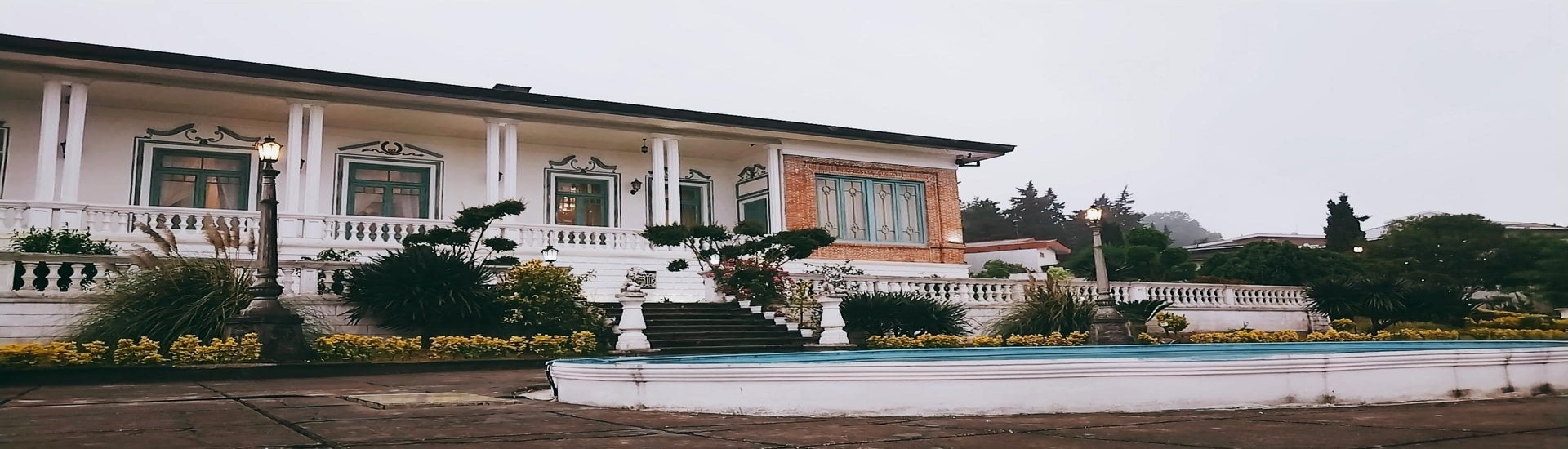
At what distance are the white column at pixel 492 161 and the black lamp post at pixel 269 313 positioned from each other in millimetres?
6923

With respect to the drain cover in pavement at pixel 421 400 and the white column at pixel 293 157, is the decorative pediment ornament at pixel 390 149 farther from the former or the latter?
the drain cover in pavement at pixel 421 400

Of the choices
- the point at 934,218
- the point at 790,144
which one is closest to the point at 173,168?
the point at 790,144

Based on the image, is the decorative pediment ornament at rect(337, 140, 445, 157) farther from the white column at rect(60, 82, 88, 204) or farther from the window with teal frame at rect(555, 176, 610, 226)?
the white column at rect(60, 82, 88, 204)

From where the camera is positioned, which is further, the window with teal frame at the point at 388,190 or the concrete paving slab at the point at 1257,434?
the window with teal frame at the point at 388,190

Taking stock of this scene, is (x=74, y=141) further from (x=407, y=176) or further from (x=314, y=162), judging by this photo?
(x=407, y=176)

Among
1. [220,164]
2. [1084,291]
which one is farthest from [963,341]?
[220,164]

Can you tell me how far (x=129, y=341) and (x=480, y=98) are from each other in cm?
876

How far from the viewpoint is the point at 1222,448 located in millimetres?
3832

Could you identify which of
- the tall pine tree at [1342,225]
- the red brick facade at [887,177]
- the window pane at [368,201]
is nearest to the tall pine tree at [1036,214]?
the tall pine tree at [1342,225]

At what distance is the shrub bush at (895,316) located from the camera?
15.9 m

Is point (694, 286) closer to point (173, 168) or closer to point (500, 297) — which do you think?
point (500, 297)

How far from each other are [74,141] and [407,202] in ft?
19.0

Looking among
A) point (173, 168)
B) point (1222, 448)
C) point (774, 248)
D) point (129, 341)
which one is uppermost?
point (173, 168)

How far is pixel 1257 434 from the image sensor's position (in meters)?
4.37
